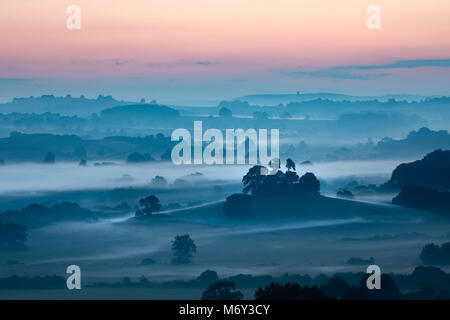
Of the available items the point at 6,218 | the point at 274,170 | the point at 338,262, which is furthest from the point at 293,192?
the point at 6,218

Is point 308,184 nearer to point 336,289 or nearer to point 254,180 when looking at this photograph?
point 254,180

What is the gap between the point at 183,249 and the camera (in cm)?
10550

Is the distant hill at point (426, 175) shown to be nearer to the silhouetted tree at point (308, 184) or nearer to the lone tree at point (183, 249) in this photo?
the silhouetted tree at point (308, 184)

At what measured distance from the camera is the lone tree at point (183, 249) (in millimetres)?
105562

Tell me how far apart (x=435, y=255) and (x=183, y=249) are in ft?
→ 113

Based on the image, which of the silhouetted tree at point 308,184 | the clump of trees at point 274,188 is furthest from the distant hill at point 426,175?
the clump of trees at point 274,188

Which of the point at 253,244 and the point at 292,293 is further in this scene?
the point at 253,244

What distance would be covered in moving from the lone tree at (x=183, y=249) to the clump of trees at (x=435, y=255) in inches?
1259

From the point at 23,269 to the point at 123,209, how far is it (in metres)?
81.0

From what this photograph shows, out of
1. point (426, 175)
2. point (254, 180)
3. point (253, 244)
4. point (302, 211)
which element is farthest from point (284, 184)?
point (426, 175)

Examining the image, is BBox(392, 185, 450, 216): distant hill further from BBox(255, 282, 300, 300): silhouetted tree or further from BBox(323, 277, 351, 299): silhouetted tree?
BBox(255, 282, 300, 300): silhouetted tree

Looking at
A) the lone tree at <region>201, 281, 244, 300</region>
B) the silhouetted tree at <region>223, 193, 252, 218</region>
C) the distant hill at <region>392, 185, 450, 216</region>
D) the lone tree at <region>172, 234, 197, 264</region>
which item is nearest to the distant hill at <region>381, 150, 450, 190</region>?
the distant hill at <region>392, 185, 450, 216</region>

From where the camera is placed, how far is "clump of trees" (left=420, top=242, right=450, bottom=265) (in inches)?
3681
